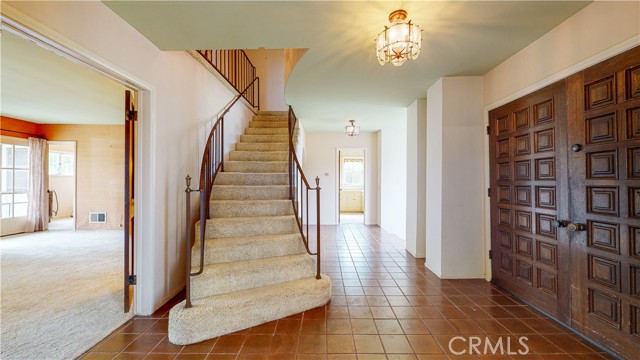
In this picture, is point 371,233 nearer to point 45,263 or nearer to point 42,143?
point 45,263

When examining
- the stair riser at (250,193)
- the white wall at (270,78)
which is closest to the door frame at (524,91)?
the stair riser at (250,193)

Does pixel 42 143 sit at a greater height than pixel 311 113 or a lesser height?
lesser

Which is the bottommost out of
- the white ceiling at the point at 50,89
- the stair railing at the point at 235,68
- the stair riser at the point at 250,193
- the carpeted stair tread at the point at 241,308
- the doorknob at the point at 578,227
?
the carpeted stair tread at the point at 241,308

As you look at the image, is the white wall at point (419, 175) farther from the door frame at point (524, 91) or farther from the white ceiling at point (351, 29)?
the door frame at point (524, 91)

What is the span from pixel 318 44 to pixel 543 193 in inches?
102

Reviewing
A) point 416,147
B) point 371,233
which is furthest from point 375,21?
point 371,233

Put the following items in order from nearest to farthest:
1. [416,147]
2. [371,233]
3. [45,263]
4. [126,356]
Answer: [126,356] < [45,263] < [416,147] < [371,233]

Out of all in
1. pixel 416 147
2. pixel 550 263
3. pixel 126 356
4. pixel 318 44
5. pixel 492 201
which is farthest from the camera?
pixel 416 147

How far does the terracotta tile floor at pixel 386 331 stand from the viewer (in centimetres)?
189

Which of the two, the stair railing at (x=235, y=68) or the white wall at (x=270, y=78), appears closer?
the stair railing at (x=235, y=68)

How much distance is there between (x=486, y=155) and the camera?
129 inches

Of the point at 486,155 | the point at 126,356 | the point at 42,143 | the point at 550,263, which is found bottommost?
the point at 126,356

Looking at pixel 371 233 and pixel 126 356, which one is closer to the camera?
pixel 126 356

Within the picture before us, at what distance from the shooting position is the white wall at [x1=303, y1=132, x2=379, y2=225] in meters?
7.41
